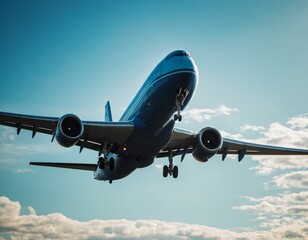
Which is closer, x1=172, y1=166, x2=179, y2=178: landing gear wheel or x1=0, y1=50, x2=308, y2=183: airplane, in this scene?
x1=0, y1=50, x2=308, y2=183: airplane

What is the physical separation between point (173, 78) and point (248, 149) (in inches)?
506

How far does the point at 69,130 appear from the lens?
24.9 m

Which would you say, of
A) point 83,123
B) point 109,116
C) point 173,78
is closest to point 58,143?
point 83,123

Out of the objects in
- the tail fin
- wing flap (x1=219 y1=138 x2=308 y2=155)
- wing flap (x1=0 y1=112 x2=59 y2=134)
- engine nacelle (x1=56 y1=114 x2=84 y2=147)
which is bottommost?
engine nacelle (x1=56 y1=114 x2=84 y2=147)

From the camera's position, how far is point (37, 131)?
93.1 ft

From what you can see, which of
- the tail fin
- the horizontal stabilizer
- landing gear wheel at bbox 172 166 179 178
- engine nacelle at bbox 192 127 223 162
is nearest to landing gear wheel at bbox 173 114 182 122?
engine nacelle at bbox 192 127 223 162

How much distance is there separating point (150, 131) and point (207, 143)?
5.35 meters

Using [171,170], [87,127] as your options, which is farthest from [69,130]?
[171,170]

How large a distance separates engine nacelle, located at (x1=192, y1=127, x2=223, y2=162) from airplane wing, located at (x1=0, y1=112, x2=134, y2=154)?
17.5ft

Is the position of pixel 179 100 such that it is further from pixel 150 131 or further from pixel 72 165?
pixel 72 165

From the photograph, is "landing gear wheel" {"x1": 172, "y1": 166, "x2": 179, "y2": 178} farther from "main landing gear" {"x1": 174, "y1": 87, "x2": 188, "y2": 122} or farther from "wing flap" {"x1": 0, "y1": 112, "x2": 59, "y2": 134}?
"wing flap" {"x1": 0, "y1": 112, "x2": 59, "y2": 134}

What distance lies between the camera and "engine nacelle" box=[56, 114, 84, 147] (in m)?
24.4

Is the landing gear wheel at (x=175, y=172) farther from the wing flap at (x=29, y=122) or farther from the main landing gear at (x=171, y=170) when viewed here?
the wing flap at (x=29, y=122)

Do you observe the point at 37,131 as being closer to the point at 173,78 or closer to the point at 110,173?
the point at 110,173
